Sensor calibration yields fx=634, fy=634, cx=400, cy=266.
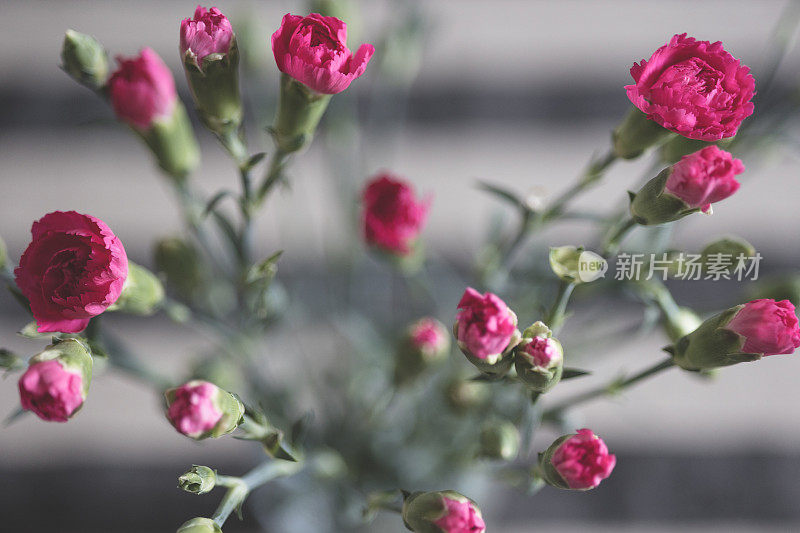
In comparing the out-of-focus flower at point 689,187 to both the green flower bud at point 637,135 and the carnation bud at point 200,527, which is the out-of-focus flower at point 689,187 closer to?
the green flower bud at point 637,135

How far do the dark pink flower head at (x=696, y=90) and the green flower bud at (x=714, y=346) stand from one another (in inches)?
2.8

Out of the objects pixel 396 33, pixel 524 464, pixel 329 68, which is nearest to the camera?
pixel 329 68

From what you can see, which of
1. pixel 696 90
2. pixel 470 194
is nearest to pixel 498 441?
pixel 696 90

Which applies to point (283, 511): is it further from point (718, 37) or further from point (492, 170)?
point (718, 37)

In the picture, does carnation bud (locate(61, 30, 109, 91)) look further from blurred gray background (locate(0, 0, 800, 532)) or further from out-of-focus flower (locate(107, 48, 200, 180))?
blurred gray background (locate(0, 0, 800, 532))

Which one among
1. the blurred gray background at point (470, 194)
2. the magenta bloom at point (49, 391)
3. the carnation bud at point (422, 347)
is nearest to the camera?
the magenta bloom at point (49, 391)

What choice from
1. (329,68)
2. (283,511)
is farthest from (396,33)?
(283,511)

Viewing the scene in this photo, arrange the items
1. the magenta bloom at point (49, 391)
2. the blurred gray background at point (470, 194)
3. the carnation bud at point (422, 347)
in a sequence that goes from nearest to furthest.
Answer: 1. the magenta bloom at point (49, 391)
2. the carnation bud at point (422, 347)
3. the blurred gray background at point (470, 194)

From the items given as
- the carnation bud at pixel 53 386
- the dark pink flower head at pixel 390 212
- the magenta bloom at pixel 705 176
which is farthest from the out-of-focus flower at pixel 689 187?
the carnation bud at pixel 53 386

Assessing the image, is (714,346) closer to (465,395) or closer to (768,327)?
(768,327)

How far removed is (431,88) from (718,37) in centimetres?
27

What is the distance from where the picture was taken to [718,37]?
59cm

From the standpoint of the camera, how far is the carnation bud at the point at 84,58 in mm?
254

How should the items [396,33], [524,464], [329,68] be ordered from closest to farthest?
[329,68]
[396,33]
[524,464]
